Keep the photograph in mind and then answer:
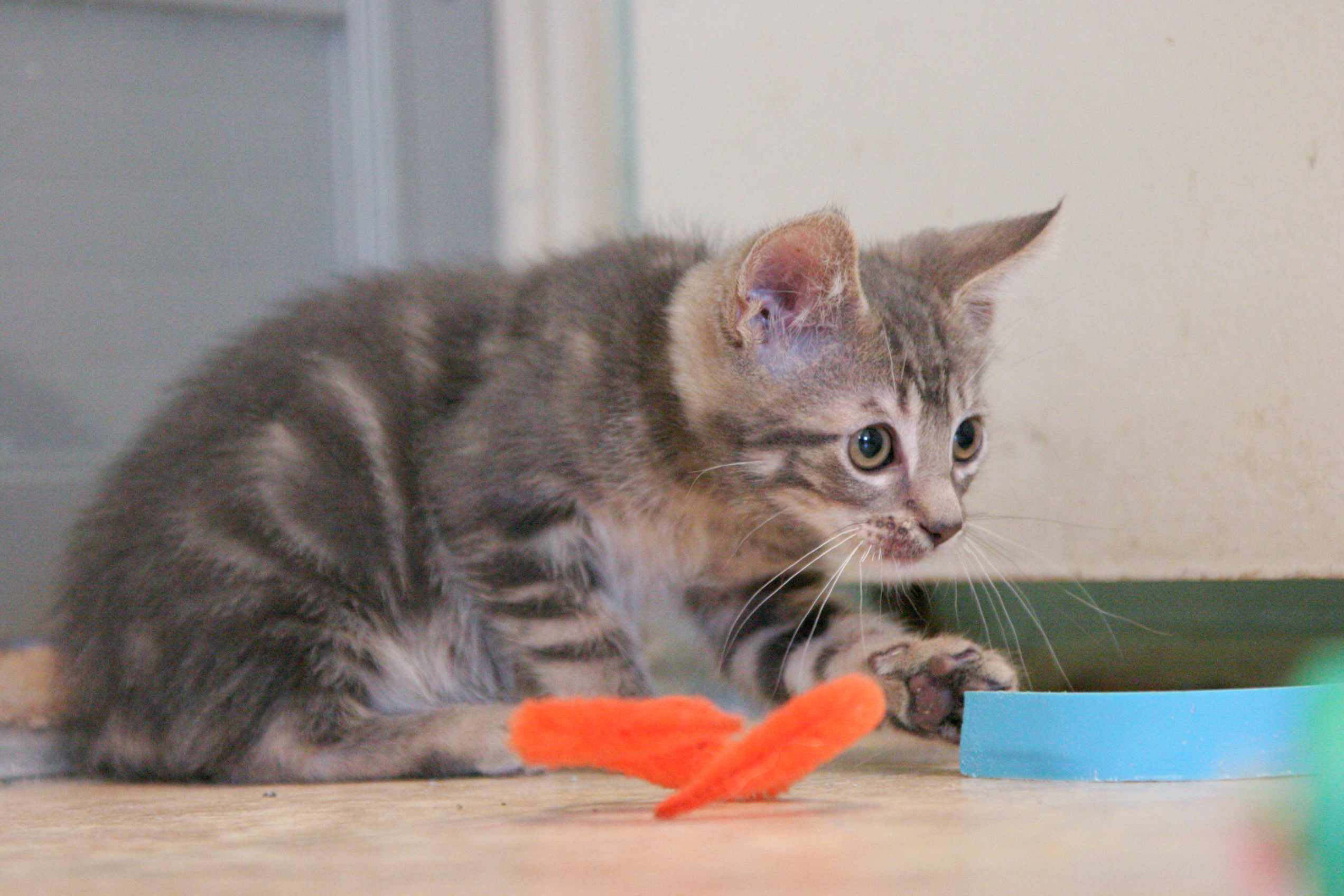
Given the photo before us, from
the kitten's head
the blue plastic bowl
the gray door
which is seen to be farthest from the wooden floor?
the gray door

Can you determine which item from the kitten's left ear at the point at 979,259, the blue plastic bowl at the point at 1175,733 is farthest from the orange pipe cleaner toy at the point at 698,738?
the kitten's left ear at the point at 979,259

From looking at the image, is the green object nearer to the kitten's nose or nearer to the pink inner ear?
the kitten's nose

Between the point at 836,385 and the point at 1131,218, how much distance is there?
55 centimetres

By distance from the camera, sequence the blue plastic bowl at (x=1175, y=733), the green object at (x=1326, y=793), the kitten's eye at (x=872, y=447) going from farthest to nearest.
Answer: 1. the kitten's eye at (x=872, y=447)
2. the blue plastic bowl at (x=1175, y=733)
3. the green object at (x=1326, y=793)

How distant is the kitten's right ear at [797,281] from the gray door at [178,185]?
91 centimetres

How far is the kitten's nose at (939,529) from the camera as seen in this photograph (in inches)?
61.9

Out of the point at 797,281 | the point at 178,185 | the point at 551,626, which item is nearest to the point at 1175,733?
the point at 797,281

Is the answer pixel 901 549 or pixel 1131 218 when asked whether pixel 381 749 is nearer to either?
pixel 901 549

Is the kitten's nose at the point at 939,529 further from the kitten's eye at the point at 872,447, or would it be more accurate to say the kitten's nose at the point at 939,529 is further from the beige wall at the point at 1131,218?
the beige wall at the point at 1131,218

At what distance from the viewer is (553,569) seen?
1725 millimetres

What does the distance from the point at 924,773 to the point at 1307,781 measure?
447mm

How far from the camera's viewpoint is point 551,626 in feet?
5.60

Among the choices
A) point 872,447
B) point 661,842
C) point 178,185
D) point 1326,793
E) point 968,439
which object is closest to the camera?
point 1326,793

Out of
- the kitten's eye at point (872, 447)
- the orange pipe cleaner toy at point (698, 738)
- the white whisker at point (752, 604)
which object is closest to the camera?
the orange pipe cleaner toy at point (698, 738)
